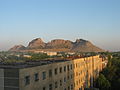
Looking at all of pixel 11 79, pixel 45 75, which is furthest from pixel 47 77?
pixel 11 79

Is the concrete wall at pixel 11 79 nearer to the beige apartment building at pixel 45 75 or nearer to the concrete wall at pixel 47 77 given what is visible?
the beige apartment building at pixel 45 75

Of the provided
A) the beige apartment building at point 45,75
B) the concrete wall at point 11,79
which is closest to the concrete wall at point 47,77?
the beige apartment building at point 45,75

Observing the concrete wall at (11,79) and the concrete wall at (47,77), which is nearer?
the concrete wall at (11,79)

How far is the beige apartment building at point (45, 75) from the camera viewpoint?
25828 millimetres

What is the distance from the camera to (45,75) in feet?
107

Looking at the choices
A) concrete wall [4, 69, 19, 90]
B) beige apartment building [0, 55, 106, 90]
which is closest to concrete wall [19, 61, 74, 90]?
beige apartment building [0, 55, 106, 90]

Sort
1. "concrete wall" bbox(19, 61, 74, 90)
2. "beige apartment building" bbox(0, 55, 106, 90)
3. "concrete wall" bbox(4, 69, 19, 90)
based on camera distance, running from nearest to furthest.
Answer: "concrete wall" bbox(4, 69, 19, 90) → "beige apartment building" bbox(0, 55, 106, 90) → "concrete wall" bbox(19, 61, 74, 90)

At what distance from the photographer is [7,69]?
85.0 ft

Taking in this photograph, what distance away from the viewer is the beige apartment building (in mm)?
25828

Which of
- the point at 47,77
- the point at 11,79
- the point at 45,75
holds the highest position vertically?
the point at 11,79

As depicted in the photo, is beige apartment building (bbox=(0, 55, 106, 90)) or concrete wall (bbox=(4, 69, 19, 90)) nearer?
concrete wall (bbox=(4, 69, 19, 90))

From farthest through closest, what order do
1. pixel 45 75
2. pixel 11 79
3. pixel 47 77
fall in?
pixel 47 77 → pixel 45 75 → pixel 11 79

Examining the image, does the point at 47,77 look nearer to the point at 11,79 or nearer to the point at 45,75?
the point at 45,75

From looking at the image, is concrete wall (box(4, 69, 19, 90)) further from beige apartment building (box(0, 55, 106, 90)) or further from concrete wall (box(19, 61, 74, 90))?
concrete wall (box(19, 61, 74, 90))
